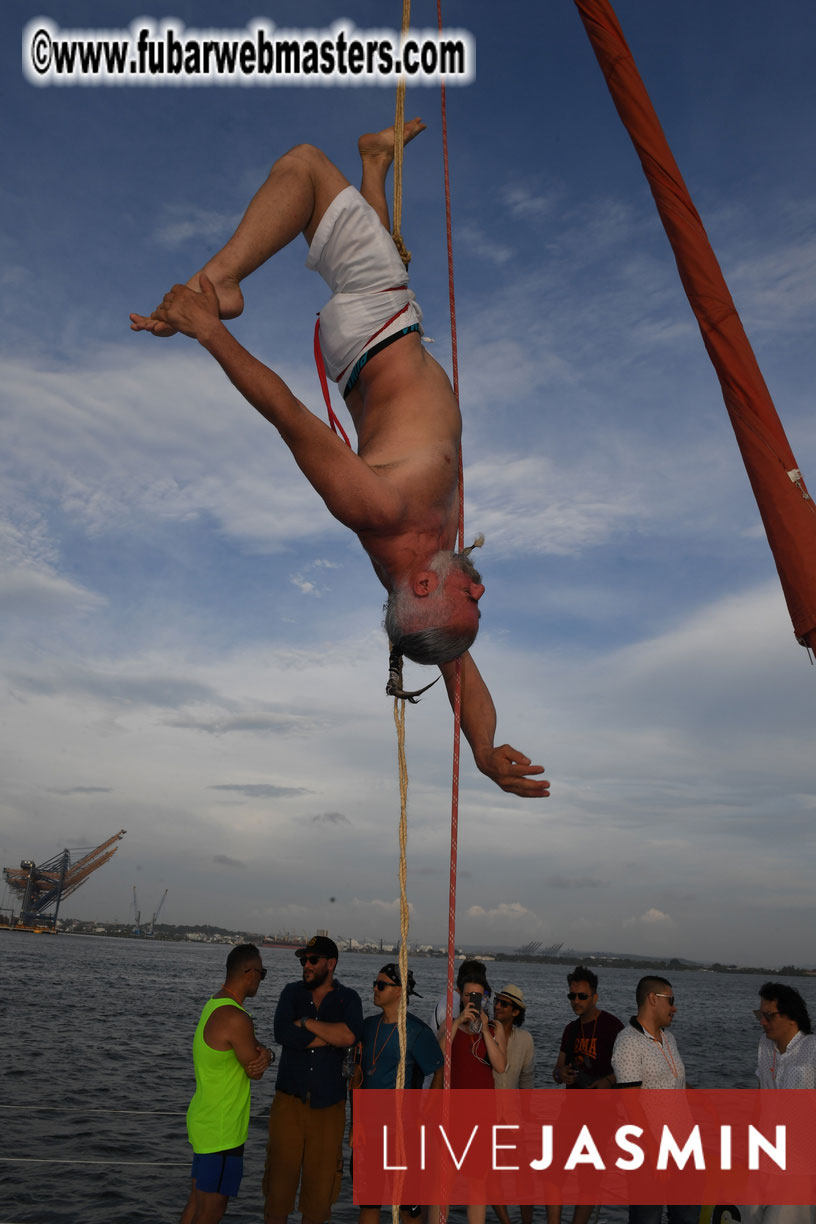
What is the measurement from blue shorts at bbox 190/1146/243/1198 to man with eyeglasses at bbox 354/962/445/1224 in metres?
1.05

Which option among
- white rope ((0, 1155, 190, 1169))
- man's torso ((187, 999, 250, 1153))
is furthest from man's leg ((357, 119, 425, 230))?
white rope ((0, 1155, 190, 1169))

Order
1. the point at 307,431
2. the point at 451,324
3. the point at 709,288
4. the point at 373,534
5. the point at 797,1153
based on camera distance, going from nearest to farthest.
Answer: the point at 307,431
the point at 373,534
the point at 709,288
the point at 451,324
the point at 797,1153

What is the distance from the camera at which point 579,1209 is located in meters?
6.43

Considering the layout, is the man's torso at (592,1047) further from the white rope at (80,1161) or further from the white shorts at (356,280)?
the white rope at (80,1161)

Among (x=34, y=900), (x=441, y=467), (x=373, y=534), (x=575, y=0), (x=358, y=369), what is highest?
(x=575, y=0)

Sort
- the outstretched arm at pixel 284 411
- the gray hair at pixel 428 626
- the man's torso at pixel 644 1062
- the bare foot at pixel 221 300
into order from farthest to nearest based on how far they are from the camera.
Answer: the man's torso at pixel 644 1062
the gray hair at pixel 428 626
the bare foot at pixel 221 300
the outstretched arm at pixel 284 411

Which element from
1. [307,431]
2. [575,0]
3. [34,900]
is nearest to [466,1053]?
[307,431]

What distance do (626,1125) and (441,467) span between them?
496cm

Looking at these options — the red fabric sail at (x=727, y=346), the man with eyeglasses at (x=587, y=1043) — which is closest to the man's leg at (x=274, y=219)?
the red fabric sail at (x=727, y=346)

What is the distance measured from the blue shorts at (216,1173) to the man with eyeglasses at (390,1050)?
1.05 metres

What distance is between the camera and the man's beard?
616 centimetres

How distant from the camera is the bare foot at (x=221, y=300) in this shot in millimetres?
2378

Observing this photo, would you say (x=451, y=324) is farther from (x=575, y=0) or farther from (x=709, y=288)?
(x=575, y=0)

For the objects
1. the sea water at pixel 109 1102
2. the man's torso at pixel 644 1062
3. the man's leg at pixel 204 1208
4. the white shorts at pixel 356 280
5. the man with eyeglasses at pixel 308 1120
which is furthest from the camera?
the sea water at pixel 109 1102
